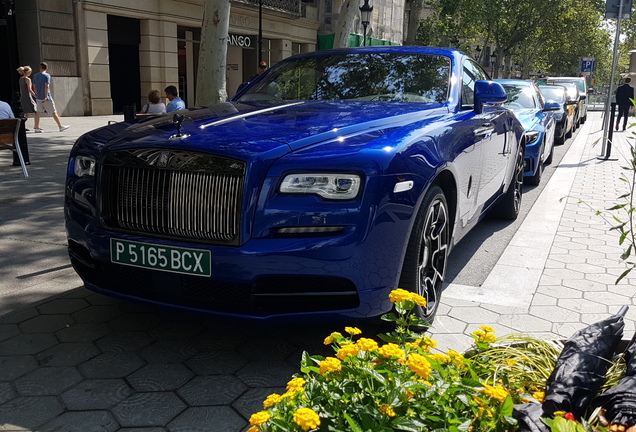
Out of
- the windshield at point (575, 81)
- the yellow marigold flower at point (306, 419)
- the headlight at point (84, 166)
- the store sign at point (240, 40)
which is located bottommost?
the yellow marigold flower at point (306, 419)

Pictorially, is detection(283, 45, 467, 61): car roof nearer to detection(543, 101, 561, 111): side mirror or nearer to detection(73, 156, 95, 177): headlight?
detection(73, 156, 95, 177): headlight

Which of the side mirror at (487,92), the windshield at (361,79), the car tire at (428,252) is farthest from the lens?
the side mirror at (487,92)

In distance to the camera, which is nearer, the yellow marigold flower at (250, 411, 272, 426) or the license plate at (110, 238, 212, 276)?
the yellow marigold flower at (250, 411, 272, 426)

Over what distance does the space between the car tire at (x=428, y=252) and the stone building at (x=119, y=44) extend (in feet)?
44.5

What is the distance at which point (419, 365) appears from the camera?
5.90ft

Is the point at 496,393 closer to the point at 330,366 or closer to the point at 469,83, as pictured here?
the point at 330,366

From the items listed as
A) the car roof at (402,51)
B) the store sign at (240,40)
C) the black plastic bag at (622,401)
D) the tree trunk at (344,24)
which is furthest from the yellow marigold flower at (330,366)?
the store sign at (240,40)

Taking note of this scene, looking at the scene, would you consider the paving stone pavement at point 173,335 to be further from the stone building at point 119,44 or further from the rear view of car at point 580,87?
the rear view of car at point 580,87

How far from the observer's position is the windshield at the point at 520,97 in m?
10.6

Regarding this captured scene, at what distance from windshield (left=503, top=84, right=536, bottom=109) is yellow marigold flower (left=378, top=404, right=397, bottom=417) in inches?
371

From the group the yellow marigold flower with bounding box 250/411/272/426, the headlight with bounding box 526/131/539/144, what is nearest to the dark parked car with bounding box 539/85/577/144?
the headlight with bounding box 526/131/539/144

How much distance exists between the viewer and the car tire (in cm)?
329

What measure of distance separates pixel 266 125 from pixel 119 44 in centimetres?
2122

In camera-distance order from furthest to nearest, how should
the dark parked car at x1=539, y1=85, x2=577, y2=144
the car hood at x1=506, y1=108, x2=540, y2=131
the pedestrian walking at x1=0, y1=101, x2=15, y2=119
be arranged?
the dark parked car at x1=539, y1=85, x2=577, y2=144 < the pedestrian walking at x1=0, y1=101, x2=15, y2=119 < the car hood at x1=506, y1=108, x2=540, y2=131
